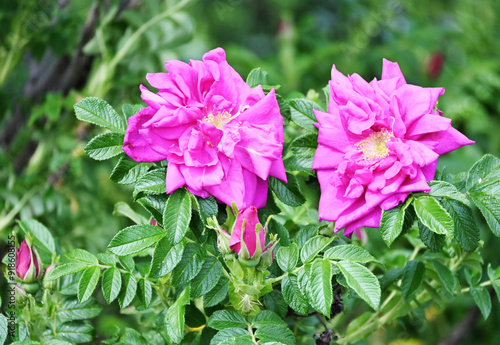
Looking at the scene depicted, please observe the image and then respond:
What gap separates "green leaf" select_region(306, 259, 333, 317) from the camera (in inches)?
21.6

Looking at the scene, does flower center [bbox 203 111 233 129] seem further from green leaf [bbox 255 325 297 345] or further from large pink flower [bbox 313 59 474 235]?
green leaf [bbox 255 325 297 345]

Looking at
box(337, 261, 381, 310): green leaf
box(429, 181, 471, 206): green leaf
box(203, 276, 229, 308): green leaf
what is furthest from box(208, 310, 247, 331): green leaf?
box(429, 181, 471, 206): green leaf

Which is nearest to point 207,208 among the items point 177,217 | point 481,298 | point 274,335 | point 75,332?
point 177,217

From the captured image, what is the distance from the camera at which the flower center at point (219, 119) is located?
595mm

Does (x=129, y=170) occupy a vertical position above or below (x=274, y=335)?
above

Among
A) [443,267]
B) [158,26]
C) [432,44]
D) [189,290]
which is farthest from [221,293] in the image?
[432,44]

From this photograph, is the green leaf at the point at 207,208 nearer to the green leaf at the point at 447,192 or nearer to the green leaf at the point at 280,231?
the green leaf at the point at 280,231

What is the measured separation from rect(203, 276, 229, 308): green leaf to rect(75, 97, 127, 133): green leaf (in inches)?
7.3

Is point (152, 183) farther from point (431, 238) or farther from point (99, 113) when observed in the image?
point (431, 238)

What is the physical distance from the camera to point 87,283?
62 centimetres

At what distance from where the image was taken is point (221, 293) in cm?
64

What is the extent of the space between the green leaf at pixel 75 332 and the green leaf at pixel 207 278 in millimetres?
158

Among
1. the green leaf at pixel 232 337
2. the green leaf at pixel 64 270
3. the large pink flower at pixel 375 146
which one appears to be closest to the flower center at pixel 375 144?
the large pink flower at pixel 375 146

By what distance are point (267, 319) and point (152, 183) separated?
173 millimetres
